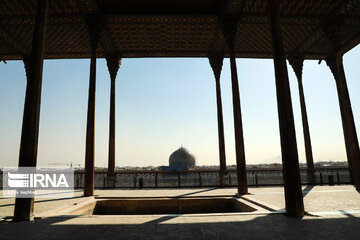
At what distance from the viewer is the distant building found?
43938mm

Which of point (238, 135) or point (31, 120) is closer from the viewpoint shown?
point (31, 120)

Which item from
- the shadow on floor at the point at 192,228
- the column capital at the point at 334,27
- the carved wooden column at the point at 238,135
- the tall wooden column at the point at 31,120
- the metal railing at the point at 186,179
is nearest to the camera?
the shadow on floor at the point at 192,228

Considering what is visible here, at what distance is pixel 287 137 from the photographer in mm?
5160

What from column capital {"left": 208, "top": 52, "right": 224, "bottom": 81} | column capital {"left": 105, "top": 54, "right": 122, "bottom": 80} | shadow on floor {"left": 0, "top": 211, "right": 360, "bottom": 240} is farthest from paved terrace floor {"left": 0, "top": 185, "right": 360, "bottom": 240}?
column capital {"left": 105, "top": 54, "right": 122, "bottom": 80}

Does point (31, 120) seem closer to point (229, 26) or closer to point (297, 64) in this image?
point (229, 26)

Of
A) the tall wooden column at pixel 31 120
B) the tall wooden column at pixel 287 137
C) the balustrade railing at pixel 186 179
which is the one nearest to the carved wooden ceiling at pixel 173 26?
the tall wooden column at pixel 31 120

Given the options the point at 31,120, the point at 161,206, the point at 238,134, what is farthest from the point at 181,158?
the point at 31,120

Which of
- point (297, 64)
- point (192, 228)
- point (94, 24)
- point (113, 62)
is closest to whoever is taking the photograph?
point (192, 228)

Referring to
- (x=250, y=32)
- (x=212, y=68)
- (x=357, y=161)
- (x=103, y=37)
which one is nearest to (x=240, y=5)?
(x=250, y=32)

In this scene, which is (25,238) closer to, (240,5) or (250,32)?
(240,5)

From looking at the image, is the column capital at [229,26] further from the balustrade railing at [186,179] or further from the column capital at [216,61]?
the balustrade railing at [186,179]

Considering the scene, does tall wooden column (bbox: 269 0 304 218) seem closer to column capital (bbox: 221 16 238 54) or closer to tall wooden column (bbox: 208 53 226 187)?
column capital (bbox: 221 16 238 54)

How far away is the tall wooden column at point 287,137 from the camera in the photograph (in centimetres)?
485

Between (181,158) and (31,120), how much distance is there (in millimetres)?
40294
